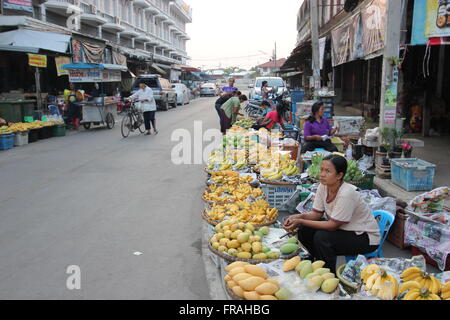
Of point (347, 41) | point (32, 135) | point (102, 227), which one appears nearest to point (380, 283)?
point (102, 227)

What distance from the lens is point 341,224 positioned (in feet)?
12.3

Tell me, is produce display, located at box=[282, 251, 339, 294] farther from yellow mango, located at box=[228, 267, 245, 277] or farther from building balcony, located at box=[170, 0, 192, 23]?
building balcony, located at box=[170, 0, 192, 23]

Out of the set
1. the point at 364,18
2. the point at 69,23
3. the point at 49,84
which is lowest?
the point at 49,84

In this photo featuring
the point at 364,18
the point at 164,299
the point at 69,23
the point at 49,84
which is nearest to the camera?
the point at 164,299

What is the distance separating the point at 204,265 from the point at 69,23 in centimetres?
2496

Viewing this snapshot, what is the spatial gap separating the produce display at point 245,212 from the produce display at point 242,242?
0.37m

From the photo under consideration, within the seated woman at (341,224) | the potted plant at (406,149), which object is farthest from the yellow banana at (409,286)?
the potted plant at (406,149)

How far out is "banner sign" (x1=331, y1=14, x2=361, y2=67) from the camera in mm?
11607

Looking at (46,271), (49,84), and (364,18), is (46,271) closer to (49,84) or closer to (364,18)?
(364,18)

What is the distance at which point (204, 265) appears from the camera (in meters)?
4.54

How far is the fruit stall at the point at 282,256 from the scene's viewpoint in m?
3.06

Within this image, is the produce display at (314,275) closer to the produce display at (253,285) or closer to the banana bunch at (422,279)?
the produce display at (253,285)

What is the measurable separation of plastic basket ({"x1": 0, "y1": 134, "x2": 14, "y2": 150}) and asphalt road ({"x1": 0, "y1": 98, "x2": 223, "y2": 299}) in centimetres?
187
